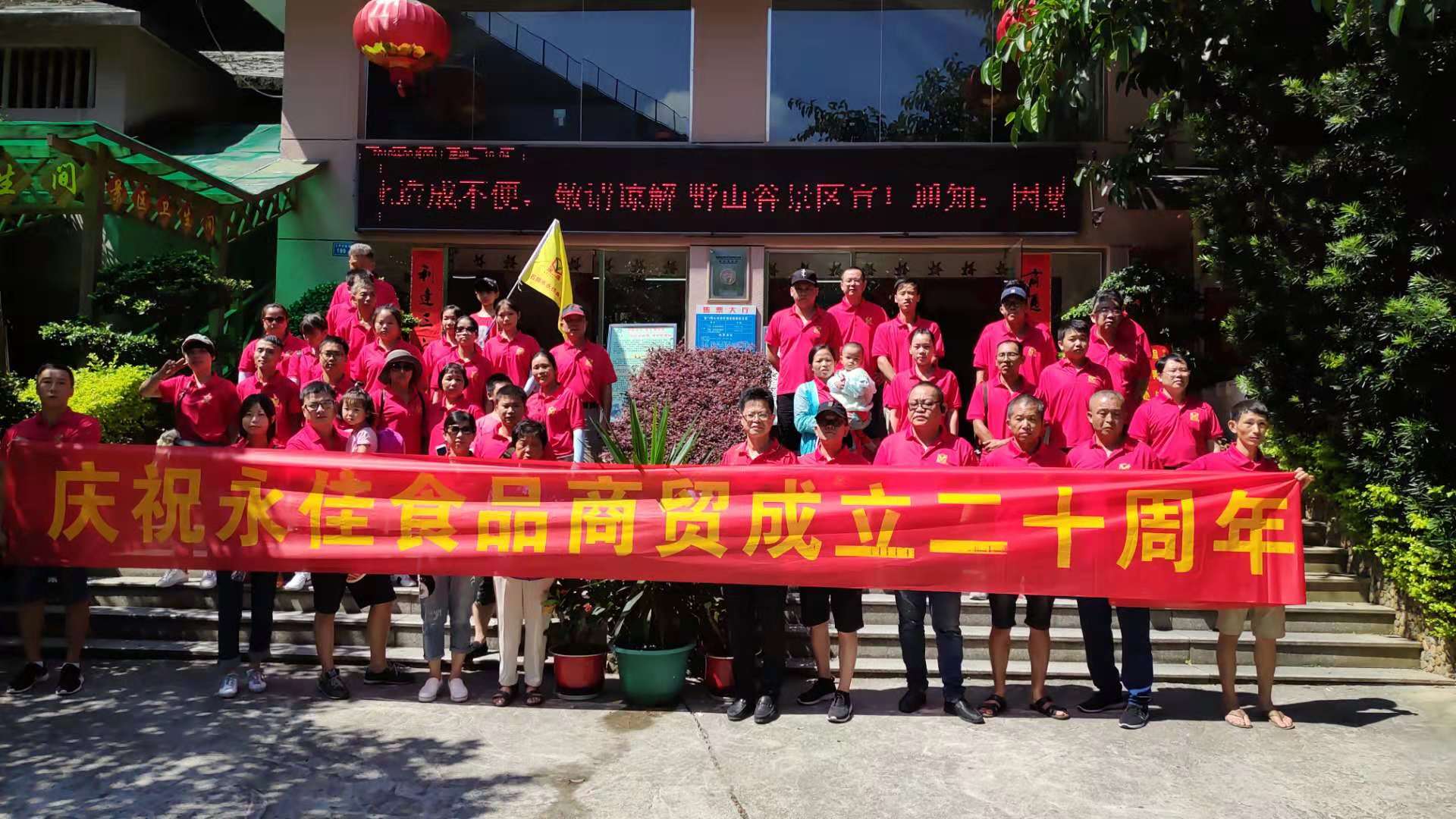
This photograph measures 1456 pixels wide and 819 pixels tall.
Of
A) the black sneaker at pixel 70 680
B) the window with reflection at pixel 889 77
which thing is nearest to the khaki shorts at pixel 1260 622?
the black sneaker at pixel 70 680

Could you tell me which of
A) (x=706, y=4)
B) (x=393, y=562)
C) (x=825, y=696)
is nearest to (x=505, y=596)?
(x=393, y=562)

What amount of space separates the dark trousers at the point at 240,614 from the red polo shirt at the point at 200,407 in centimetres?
129

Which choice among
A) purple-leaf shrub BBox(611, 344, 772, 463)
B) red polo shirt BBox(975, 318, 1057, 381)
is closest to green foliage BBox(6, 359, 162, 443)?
purple-leaf shrub BBox(611, 344, 772, 463)

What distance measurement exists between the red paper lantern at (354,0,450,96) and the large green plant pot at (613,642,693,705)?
23.5 feet

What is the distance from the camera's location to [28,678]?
559 centimetres

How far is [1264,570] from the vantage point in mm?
5312

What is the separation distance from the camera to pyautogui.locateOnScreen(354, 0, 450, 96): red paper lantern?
995cm

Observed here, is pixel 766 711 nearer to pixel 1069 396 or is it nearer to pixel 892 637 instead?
pixel 892 637

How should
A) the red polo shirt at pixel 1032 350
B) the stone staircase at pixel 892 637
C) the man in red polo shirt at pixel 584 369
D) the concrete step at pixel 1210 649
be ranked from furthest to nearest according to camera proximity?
the man in red polo shirt at pixel 584 369 → the red polo shirt at pixel 1032 350 → the concrete step at pixel 1210 649 → the stone staircase at pixel 892 637

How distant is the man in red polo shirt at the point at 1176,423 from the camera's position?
590 cm

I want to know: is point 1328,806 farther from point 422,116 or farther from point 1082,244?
point 422,116

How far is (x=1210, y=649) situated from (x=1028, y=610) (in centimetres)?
165

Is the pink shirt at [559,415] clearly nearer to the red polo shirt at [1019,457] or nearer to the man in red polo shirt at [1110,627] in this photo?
the red polo shirt at [1019,457]

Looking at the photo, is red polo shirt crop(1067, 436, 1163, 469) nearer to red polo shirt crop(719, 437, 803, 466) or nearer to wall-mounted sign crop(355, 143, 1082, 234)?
red polo shirt crop(719, 437, 803, 466)
